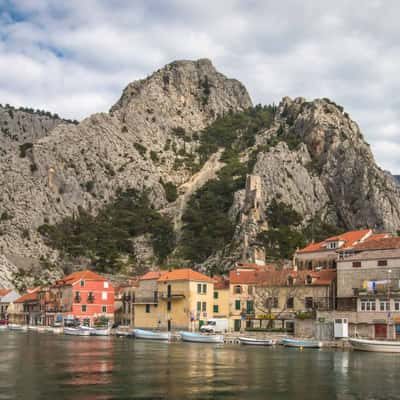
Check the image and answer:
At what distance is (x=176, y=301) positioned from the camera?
297 ft

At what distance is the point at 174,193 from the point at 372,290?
353ft

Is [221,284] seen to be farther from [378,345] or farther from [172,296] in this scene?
[378,345]

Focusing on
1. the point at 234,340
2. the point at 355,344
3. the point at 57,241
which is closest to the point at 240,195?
the point at 57,241

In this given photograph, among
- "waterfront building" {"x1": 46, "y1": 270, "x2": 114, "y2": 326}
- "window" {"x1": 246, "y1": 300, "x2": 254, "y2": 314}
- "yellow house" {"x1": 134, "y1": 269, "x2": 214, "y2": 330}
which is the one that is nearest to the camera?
"window" {"x1": 246, "y1": 300, "x2": 254, "y2": 314}

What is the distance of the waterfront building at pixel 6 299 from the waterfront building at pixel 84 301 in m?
20.1

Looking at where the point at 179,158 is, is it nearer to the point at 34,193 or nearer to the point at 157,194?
the point at 157,194

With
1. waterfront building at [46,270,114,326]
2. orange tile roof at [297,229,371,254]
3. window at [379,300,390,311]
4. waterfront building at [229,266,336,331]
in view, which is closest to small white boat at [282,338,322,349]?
waterfront building at [229,266,336,331]

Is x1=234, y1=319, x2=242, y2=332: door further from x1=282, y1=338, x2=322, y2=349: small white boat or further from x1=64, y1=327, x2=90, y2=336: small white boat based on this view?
x1=64, y1=327, x2=90, y2=336: small white boat

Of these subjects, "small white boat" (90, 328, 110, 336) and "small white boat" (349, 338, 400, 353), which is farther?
"small white boat" (90, 328, 110, 336)

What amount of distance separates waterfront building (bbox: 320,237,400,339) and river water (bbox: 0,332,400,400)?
7.54 meters

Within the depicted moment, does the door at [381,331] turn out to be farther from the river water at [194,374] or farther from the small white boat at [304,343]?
the river water at [194,374]

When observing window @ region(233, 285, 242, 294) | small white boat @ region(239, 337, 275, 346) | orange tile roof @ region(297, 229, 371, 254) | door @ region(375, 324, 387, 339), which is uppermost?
orange tile roof @ region(297, 229, 371, 254)

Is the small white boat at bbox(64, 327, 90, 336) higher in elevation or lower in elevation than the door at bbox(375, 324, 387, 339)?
lower

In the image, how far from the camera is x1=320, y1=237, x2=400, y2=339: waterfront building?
68.2 m
